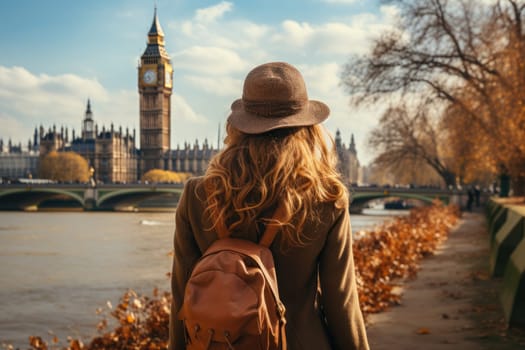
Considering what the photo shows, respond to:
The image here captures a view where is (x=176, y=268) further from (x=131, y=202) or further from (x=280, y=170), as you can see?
(x=131, y=202)

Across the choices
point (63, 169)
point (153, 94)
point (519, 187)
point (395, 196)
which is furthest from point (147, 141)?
point (519, 187)

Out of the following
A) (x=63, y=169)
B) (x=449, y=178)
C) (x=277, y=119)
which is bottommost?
(x=449, y=178)

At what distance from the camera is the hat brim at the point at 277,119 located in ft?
6.50

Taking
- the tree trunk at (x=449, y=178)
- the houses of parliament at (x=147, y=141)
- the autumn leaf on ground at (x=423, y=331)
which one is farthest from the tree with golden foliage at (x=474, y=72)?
the houses of parliament at (x=147, y=141)

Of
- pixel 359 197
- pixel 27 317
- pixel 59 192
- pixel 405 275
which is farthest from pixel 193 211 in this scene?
pixel 59 192

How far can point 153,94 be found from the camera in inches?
4862

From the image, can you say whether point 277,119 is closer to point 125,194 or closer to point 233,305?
point 233,305

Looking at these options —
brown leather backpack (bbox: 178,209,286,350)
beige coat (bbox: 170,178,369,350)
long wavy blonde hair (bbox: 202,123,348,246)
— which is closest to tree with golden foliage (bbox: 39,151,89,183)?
beige coat (bbox: 170,178,369,350)

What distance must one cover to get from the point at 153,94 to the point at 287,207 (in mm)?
124028

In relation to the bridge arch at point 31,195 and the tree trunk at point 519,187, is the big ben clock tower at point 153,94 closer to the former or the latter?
the bridge arch at point 31,195

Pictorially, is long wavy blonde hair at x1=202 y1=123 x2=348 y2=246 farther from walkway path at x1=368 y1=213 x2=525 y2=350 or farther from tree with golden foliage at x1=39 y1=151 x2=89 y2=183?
tree with golden foliage at x1=39 y1=151 x2=89 y2=183

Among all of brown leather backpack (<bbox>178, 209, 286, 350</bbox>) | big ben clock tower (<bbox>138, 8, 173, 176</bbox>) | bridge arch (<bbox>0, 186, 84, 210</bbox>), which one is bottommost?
bridge arch (<bbox>0, 186, 84, 210</bbox>)

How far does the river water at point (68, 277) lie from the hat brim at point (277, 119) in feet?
13.4

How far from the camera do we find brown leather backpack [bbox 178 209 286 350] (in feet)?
5.72
